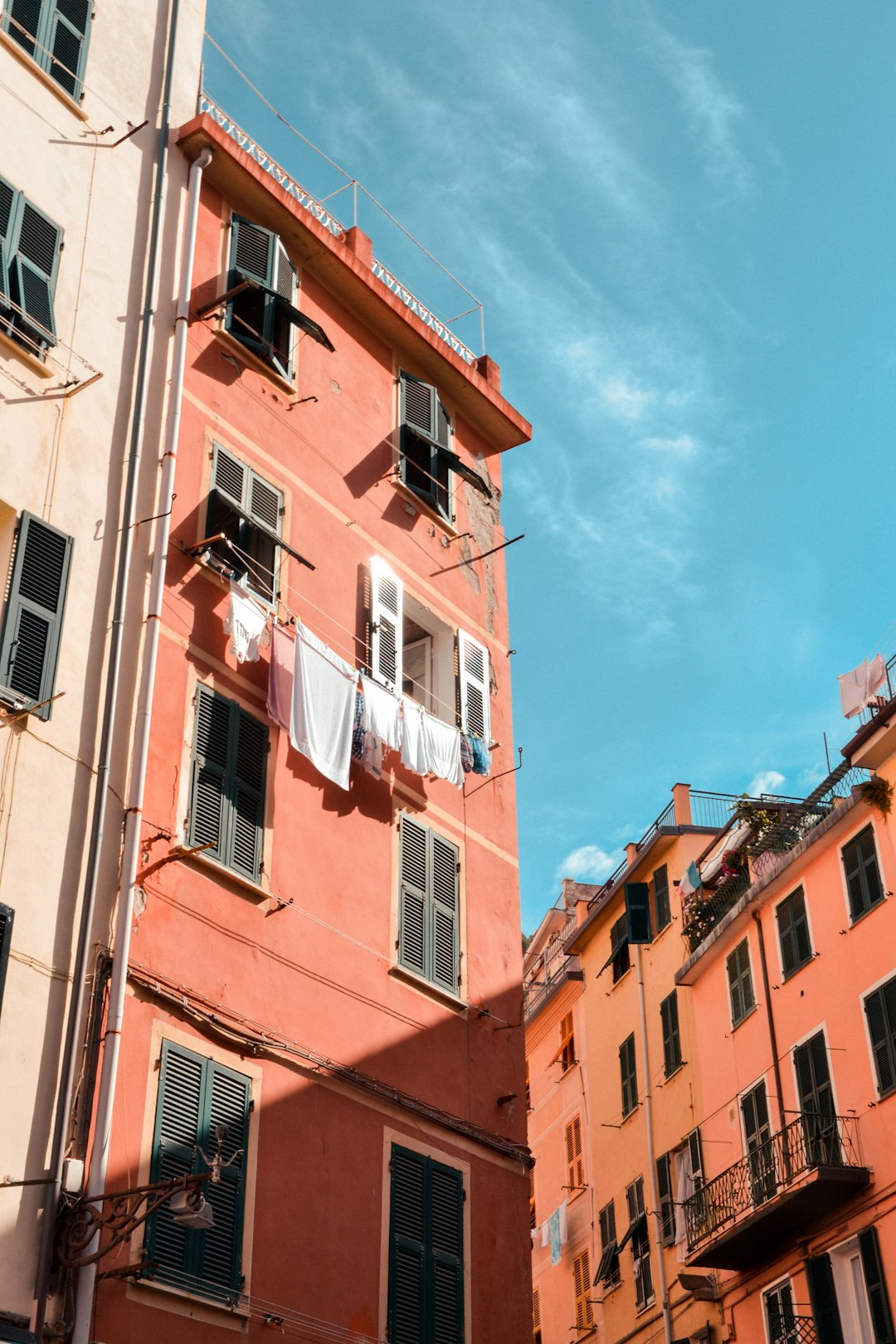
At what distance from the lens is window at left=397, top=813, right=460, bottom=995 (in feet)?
59.5

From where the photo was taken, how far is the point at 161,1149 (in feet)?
46.2

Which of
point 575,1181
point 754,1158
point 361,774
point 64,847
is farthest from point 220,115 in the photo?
point 575,1181

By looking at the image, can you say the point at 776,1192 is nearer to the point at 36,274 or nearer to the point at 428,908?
the point at 428,908

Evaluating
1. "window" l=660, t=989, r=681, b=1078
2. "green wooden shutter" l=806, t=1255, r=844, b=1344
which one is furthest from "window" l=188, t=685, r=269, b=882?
"window" l=660, t=989, r=681, b=1078

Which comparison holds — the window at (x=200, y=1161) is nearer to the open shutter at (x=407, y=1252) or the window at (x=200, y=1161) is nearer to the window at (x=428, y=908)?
the open shutter at (x=407, y=1252)

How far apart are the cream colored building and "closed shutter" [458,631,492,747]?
518 cm

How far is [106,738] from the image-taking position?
49.7 feet

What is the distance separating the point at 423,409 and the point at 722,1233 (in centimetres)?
1462

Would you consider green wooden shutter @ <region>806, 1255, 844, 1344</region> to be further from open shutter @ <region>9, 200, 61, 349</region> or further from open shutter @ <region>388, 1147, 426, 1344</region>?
open shutter @ <region>9, 200, 61, 349</region>

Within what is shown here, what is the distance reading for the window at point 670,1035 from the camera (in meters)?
33.8

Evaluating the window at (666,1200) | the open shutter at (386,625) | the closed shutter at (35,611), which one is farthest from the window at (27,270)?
the window at (666,1200)

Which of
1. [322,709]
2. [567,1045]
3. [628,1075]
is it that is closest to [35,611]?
[322,709]

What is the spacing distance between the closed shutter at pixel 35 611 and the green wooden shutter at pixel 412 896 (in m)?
5.01

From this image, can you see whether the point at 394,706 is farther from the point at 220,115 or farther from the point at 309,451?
the point at 220,115
